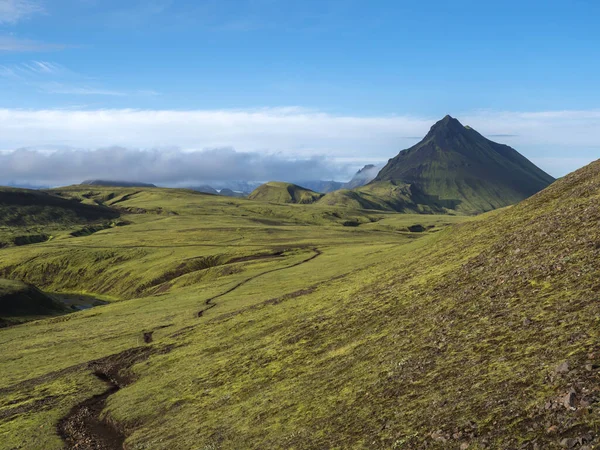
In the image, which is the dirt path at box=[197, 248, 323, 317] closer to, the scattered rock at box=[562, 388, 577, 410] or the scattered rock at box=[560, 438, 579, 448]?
the scattered rock at box=[562, 388, 577, 410]

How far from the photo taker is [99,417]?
5197 centimetres

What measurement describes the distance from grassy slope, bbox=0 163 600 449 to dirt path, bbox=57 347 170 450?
1456 millimetres

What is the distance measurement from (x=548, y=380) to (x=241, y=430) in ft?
73.3

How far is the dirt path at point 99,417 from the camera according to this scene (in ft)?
149

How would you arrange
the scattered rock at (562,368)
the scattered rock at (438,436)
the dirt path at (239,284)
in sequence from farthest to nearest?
the dirt path at (239,284) → the scattered rock at (562,368) → the scattered rock at (438,436)

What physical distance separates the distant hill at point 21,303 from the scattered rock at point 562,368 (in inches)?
5101

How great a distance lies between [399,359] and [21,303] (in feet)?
431

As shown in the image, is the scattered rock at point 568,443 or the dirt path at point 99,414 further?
the dirt path at point 99,414

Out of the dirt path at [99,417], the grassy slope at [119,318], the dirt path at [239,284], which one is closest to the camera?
the dirt path at [99,417]

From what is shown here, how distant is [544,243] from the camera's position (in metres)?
48.9

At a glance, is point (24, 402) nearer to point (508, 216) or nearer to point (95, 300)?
point (508, 216)

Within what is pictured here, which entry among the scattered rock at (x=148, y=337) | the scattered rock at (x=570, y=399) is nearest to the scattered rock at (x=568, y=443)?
the scattered rock at (x=570, y=399)

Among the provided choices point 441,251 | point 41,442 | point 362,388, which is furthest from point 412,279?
point 41,442

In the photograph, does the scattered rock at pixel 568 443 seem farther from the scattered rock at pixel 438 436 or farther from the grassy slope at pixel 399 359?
the scattered rock at pixel 438 436
